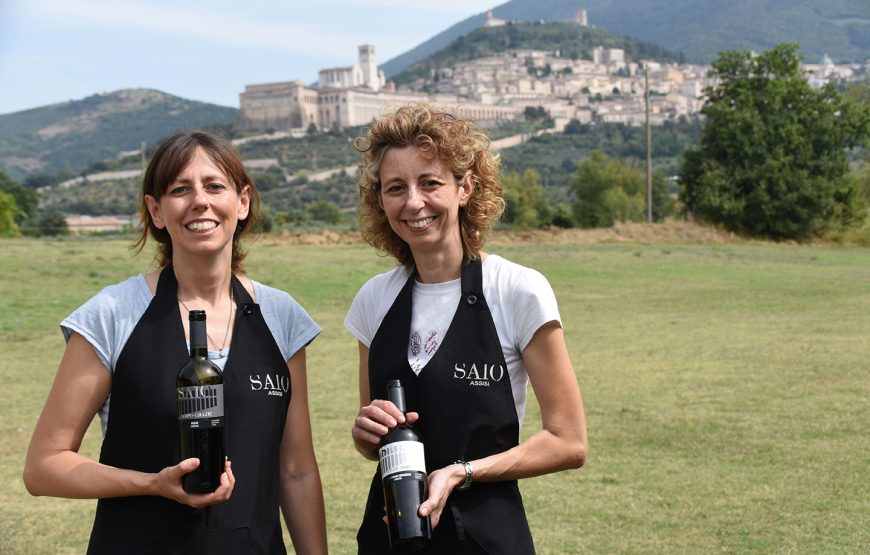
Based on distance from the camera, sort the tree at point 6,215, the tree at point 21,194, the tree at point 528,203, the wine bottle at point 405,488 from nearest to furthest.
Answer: the wine bottle at point 405,488 < the tree at point 6,215 < the tree at point 528,203 < the tree at point 21,194

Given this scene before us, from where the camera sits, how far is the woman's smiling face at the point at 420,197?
312 cm

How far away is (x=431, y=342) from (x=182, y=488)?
2.52ft

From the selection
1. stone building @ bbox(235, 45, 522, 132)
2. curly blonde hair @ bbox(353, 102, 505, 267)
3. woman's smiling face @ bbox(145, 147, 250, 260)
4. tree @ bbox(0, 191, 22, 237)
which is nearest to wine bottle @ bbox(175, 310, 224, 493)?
woman's smiling face @ bbox(145, 147, 250, 260)

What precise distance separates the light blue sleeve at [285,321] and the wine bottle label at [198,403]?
0.47m

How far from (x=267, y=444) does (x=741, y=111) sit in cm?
4813

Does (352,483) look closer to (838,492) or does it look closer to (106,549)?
(838,492)

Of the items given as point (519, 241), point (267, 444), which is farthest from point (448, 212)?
point (519, 241)

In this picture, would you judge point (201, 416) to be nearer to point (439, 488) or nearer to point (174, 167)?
point (439, 488)

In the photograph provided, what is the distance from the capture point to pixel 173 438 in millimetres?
2932

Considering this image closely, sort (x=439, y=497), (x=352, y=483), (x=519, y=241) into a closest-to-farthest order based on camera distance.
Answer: (x=439, y=497), (x=352, y=483), (x=519, y=241)

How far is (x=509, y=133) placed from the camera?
17362 cm

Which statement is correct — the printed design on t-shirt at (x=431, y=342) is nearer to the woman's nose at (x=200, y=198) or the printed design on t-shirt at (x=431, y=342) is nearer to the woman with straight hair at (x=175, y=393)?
the woman with straight hair at (x=175, y=393)

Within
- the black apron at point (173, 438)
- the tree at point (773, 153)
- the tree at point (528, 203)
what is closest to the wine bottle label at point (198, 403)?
the black apron at point (173, 438)

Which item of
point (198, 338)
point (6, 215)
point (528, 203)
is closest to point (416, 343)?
point (198, 338)
